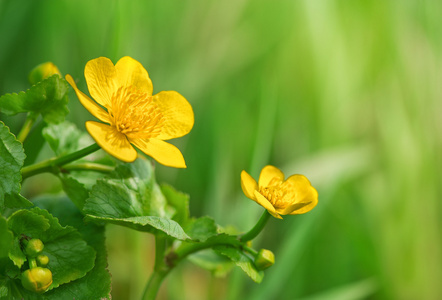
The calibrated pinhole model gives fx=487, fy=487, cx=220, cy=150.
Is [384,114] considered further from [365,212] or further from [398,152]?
[365,212]

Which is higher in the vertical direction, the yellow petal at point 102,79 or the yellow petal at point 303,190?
the yellow petal at point 102,79

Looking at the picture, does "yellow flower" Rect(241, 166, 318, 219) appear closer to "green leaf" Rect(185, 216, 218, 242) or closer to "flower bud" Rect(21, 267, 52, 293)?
"green leaf" Rect(185, 216, 218, 242)

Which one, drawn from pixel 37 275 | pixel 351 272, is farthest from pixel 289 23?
pixel 37 275

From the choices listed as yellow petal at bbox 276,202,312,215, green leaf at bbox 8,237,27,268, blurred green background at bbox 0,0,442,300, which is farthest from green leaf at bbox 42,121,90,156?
blurred green background at bbox 0,0,442,300

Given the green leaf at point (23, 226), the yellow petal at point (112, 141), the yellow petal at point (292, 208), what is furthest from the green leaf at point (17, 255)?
the yellow petal at point (292, 208)

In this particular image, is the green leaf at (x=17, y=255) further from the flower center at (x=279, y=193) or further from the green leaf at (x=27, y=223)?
the flower center at (x=279, y=193)

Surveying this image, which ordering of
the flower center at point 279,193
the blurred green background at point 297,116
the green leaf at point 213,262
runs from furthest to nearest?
the blurred green background at point 297,116 → the green leaf at point 213,262 → the flower center at point 279,193

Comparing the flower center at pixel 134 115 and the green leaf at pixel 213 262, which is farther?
the green leaf at pixel 213 262
